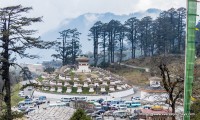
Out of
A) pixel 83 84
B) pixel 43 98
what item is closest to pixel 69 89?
pixel 83 84

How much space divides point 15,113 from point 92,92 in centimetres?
2885

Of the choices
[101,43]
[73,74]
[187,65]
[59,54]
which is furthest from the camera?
[101,43]

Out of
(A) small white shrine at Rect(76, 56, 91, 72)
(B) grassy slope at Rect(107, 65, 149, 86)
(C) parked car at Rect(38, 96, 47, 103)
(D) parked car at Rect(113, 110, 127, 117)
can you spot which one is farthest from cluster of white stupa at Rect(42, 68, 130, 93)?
(D) parked car at Rect(113, 110, 127, 117)

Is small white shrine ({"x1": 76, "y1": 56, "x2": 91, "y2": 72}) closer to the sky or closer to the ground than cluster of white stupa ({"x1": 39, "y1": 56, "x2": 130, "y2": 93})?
closer to the sky

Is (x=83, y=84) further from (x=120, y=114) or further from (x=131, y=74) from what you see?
(x=120, y=114)

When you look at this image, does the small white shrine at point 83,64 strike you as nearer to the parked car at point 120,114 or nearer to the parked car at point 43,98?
the parked car at point 43,98

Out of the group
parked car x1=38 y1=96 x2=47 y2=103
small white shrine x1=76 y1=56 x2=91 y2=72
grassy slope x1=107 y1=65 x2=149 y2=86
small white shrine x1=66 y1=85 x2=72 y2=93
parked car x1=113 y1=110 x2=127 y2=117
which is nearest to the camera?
parked car x1=113 y1=110 x2=127 y2=117

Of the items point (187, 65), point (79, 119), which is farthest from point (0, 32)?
point (187, 65)

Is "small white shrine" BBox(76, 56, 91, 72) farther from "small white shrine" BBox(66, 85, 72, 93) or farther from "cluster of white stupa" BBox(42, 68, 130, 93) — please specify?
"small white shrine" BBox(66, 85, 72, 93)

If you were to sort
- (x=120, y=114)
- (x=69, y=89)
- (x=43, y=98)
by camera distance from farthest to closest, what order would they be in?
(x=69, y=89) → (x=43, y=98) → (x=120, y=114)

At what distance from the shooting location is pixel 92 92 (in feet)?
131

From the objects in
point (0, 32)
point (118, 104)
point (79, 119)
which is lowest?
point (118, 104)

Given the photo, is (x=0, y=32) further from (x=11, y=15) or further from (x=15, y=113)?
(x=15, y=113)

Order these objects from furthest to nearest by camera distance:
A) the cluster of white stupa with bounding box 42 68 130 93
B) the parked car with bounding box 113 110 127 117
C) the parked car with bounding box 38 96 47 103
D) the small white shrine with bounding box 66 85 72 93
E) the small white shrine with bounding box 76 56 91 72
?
1. the small white shrine with bounding box 76 56 91 72
2. the cluster of white stupa with bounding box 42 68 130 93
3. the small white shrine with bounding box 66 85 72 93
4. the parked car with bounding box 38 96 47 103
5. the parked car with bounding box 113 110 127 117
